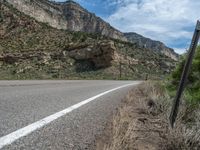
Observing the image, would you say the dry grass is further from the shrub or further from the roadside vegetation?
the shrub

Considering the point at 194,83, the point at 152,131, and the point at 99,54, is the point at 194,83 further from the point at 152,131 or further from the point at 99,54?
the point at 99,54

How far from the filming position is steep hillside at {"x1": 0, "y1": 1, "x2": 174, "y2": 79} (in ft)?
162

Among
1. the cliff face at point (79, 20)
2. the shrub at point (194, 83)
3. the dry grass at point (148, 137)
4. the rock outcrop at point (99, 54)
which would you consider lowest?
the dry grass at point (148, 137)

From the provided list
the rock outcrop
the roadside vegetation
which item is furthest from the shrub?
the rock outcrop

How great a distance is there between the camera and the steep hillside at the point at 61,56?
162 feet

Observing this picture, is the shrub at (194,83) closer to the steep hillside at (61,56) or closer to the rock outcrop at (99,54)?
the steep hillside at (61,56)

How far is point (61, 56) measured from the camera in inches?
2157

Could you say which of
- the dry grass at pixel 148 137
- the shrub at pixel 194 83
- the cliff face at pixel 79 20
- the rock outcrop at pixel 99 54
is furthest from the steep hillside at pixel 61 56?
the cliff face at pixel 79 20

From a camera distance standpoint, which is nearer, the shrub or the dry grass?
the dry grass

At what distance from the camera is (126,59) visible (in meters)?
60.9

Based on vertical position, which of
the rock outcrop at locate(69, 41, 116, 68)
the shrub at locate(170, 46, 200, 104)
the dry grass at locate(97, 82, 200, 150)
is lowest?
the dry grass at locate(97, 82, 200, 150)

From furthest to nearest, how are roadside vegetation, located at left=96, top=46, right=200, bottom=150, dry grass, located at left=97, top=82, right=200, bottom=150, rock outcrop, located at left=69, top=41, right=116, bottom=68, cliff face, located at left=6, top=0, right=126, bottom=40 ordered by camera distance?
cliff face, located at left=6, top=0, right=126, bottom=40
rock outcrop, located at left=69, top=41, right=116, bottom=68
roadside vegetation, located at left=96, top=46, right=200, bottom=150
dry grass, located at left=97, top=82, right=200, bottom=150

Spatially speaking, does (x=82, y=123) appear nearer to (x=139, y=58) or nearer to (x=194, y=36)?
(x=194, y=36)

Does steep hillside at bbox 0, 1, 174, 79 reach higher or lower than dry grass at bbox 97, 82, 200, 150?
higher
